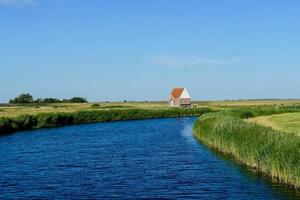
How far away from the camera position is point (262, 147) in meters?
28.3

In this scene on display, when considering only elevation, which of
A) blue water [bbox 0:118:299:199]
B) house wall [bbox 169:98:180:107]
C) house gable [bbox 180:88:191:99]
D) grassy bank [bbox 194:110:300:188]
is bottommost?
blue water [bbox 0:118:299:199]

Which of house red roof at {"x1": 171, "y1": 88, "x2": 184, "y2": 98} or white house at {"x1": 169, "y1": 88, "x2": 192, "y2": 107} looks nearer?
white house at {"x1": 169, "y1": 88, "x2": 192, "y2": 107}

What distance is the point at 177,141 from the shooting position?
173 ft

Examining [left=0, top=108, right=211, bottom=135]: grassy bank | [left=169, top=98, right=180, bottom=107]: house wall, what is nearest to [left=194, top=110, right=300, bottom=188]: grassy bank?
[left=0, top=108, right=211, bottom=135]: grassy bank

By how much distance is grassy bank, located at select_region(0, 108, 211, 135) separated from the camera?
7250 centimetres

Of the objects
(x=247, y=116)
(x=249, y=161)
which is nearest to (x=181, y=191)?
(x=249, y=161)

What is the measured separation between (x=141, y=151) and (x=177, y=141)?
9537 mm

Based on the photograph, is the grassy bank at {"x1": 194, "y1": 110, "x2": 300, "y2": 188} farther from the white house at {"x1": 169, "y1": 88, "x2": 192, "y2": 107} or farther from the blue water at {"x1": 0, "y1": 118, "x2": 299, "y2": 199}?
the white house at {"x1": 169, "y1": 88, "x2": 192, "y2": 107}

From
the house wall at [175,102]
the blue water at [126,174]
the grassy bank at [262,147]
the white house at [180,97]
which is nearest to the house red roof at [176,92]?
the white house at [180,97]

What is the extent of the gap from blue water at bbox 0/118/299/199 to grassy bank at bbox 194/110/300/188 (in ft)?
2.27

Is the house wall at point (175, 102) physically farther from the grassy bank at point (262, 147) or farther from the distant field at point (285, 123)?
the grassy bank at point (262, 147)

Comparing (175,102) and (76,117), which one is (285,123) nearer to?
(76,117)

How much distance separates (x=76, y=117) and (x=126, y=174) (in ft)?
211

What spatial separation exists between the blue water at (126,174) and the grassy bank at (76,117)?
2389 cm
